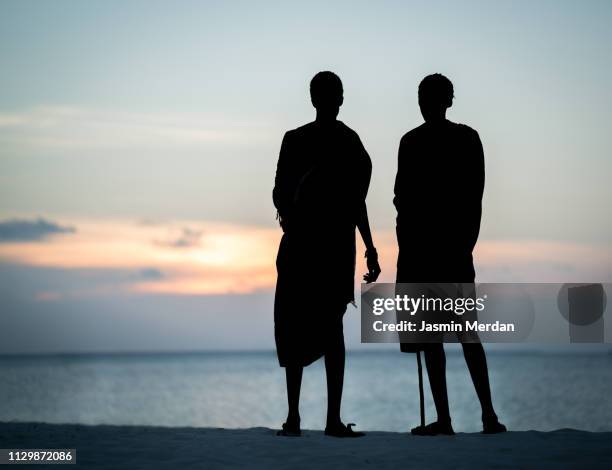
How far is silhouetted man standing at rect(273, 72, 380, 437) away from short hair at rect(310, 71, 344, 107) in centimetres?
1

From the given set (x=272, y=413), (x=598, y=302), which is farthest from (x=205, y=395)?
(x=598, y=302)

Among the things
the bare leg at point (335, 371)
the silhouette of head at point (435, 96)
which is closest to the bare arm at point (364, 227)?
the bare leg at point (335, 371)

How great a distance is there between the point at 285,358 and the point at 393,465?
68.1 inches

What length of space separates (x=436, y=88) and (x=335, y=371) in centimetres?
237

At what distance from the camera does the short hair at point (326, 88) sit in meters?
6.97

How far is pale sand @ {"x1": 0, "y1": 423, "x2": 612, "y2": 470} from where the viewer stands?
18.3ft

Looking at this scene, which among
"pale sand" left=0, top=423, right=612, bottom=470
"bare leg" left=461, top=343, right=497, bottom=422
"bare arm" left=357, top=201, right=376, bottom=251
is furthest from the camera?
"bare arm" left=357, top=201, right=376, bottom=251

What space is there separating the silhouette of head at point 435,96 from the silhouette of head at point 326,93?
0.65 meters

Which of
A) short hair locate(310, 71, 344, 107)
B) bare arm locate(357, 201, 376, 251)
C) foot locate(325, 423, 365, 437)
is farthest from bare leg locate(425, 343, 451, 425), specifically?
short hair locate(310, 71, 344, 107)

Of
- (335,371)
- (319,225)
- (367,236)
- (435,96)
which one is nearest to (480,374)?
(335,371)

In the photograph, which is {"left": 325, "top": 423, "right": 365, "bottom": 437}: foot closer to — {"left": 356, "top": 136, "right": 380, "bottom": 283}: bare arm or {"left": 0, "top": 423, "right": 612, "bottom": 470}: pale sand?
{"left": 0, "top": 423, "right": 612, "bottom": 470}: pale sand

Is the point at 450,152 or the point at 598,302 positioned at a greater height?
the point at 450,152

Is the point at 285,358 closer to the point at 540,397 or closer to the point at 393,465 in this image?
the point at 393,465

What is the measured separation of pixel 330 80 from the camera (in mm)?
6965
